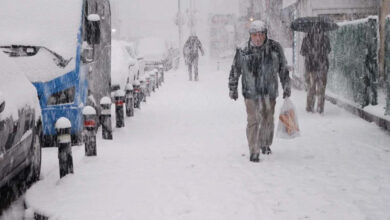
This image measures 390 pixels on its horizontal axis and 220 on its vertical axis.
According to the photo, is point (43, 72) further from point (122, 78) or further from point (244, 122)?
point (122, 78)

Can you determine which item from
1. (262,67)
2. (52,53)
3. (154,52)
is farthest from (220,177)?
(154,52)

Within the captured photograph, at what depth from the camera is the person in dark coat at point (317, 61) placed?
1277 cm

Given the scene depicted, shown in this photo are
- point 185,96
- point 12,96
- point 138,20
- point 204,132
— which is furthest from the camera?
point 138,20

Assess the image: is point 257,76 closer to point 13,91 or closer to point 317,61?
point 13,91

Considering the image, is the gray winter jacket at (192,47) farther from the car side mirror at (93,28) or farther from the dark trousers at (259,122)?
the dark trousers at (259,122)

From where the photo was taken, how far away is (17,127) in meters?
5.95

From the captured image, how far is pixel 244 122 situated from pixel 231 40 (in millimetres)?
44390

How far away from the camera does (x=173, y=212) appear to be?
564 cm

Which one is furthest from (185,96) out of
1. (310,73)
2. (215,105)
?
(310,73)

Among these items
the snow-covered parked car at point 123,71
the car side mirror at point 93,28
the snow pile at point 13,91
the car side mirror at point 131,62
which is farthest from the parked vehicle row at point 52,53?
the car side mirror at point 131,62

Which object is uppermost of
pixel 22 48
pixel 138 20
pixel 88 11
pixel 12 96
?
pixel 138 20

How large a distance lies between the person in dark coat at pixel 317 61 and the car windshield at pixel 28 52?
6.02 metres

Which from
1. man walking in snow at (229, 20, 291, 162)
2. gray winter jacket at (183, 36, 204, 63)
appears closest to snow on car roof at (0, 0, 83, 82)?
man walking in snow at (229, 20, 291, 162)

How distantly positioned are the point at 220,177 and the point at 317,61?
651 cm
